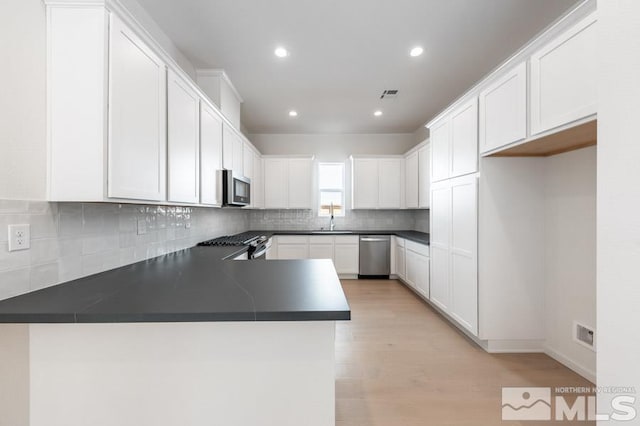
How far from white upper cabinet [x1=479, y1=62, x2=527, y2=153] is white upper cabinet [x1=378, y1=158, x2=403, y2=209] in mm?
2879

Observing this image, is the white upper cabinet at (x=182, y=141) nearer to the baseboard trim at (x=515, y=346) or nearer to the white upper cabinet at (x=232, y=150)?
the white upper cabinet at (x=232, y=150)

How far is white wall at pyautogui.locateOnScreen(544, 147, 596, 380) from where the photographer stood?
2.08 meters

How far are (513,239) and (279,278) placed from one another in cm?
220

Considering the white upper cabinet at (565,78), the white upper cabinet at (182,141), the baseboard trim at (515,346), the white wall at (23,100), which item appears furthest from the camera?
the baseboard trim at (515,346)

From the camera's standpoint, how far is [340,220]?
227 inches

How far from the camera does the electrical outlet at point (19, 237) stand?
3.91 ft

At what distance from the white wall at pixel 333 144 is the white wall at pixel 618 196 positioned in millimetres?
4791

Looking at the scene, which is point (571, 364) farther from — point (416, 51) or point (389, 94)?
point (389, 94)

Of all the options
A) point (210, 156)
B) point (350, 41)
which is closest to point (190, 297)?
point (210, 156)

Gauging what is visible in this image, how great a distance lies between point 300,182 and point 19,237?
172 inches

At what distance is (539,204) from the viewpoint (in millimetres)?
2457

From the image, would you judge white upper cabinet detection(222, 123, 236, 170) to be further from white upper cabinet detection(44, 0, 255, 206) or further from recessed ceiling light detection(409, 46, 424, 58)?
recessed ceiling light detection(409, 46, 424, 58)

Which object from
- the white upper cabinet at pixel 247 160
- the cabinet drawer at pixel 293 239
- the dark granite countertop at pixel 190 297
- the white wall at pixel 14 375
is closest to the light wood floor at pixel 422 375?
the dark granite countertop at pixel 190 297

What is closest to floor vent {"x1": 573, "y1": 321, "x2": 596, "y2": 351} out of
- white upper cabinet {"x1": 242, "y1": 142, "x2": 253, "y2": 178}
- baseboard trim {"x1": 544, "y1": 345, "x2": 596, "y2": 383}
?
baseboard trim {"x1": 544, "y1": 345, "x2": 596, "y2": 383}
